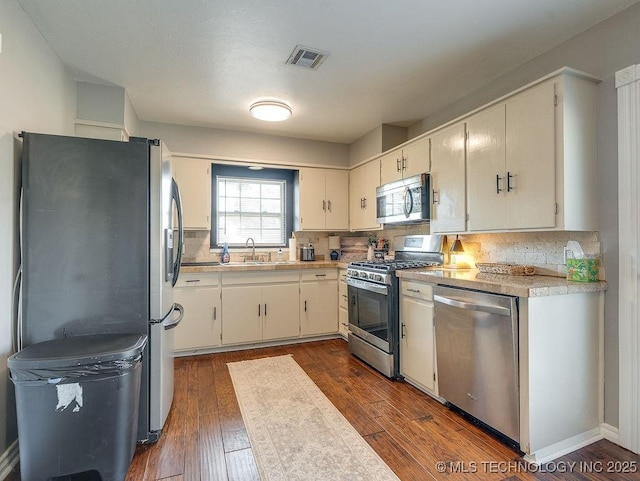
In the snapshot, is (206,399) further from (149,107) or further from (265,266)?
(149,107)

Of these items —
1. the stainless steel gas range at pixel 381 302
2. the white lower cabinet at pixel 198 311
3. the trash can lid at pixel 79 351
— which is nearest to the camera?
the trash can lid at pixel 79 351

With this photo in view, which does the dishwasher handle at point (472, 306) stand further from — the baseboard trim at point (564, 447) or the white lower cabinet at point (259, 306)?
the white lower cabinet at point (259, 306)

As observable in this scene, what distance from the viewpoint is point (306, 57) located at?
7.70 ft

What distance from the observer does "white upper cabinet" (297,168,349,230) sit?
13.7 ft

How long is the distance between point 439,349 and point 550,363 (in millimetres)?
672

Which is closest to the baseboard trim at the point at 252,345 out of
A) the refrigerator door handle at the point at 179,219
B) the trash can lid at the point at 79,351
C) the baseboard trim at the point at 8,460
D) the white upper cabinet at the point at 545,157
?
the refrigerator door handle at the point at 179,219

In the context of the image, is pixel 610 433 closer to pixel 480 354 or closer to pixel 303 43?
pixel 480 354

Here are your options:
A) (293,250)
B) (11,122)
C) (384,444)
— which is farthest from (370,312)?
(11,122)

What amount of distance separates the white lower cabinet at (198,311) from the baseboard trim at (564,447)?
2.80 meters

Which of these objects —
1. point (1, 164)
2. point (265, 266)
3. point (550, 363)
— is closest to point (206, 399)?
point (265, 266)

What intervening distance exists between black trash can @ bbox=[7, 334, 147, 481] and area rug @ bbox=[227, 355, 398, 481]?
0.74 metres

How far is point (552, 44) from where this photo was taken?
220 cm

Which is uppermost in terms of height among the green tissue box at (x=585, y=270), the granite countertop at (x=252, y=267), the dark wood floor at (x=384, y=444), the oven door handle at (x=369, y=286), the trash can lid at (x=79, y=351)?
the green tissue box at (x=585, y=270)

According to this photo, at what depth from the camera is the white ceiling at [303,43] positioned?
186 centimetres
